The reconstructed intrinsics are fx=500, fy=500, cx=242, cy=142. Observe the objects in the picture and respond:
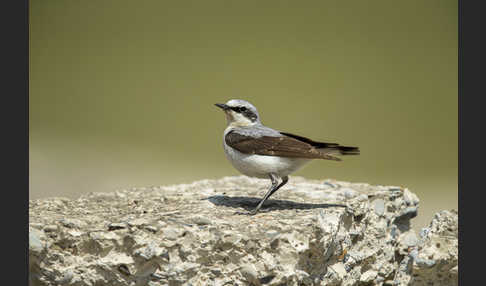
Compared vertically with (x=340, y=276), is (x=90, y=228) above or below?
above

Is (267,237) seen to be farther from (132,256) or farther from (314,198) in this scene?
(314,198)

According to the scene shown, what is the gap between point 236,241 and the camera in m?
4.13

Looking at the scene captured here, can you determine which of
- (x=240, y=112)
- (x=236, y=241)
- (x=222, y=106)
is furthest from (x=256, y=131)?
(x=236, y=241)

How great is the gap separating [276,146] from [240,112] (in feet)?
2.41

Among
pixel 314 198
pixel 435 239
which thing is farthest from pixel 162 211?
pixel 435 239

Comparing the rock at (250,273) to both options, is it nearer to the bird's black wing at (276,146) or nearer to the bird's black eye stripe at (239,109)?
the bird's black wing at (276,146)

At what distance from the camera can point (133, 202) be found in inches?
217

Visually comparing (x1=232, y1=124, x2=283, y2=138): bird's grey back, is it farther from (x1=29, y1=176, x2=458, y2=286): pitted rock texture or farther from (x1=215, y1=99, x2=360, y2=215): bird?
(x1=29, y1=176, x2=458, y2=286): pitted rock texture

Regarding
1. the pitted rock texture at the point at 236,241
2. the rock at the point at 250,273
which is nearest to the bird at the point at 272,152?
the pitted rock texture at the point at 236,241

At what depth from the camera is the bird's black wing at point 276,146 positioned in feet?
15.7

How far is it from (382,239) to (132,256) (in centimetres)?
265

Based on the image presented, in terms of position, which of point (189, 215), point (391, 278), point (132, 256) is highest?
point (189, 215)

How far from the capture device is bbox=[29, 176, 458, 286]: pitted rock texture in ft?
13.6

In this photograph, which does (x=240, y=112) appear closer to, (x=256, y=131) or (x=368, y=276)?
(x=256, y=131)
